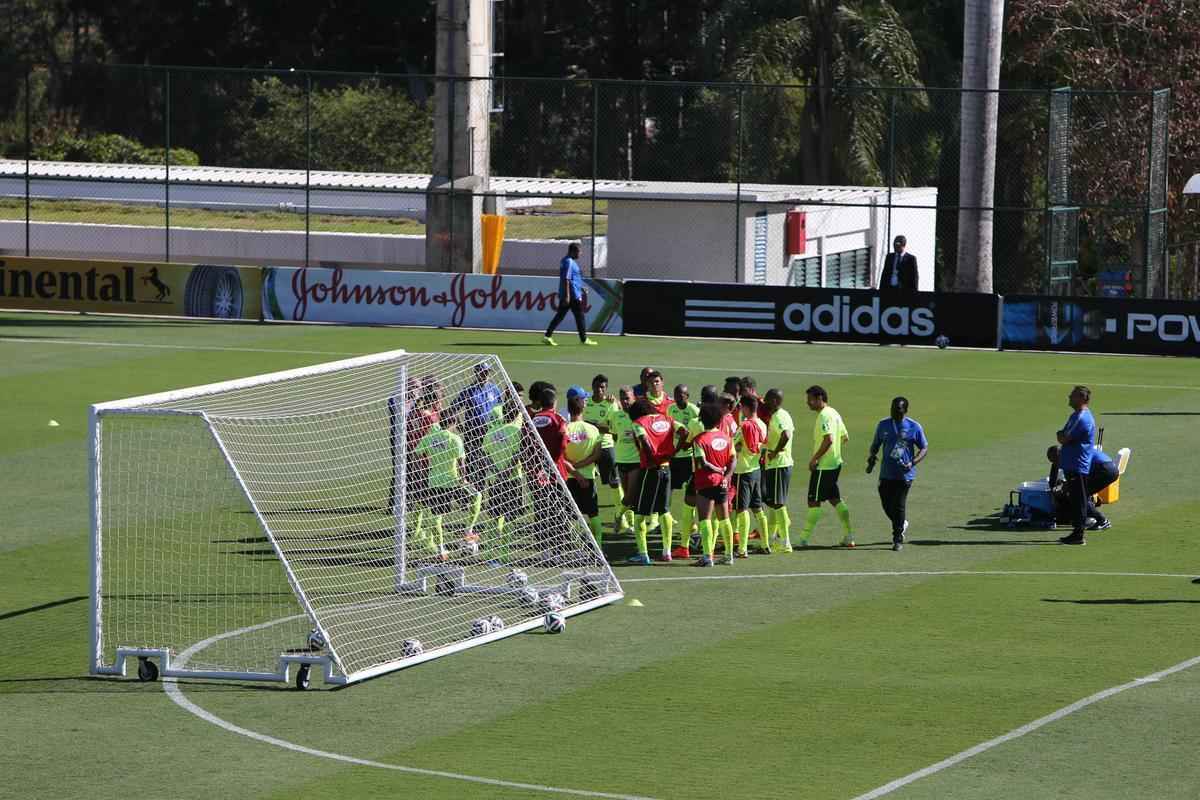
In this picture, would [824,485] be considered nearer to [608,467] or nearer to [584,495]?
[608,467]

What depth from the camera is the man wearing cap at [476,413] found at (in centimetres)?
1941

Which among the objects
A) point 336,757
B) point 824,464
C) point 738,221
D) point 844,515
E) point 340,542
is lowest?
point 336,757

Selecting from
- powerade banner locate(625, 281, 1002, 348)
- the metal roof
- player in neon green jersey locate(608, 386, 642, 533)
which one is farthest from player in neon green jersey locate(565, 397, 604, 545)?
the metal roof

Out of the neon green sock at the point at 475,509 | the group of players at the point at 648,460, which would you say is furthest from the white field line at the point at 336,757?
the group of players at the point at 648,460

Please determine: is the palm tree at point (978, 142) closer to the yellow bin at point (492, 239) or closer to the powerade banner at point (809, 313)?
the powerade banner at point (809, 313)

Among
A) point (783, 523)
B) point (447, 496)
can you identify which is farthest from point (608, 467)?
point (447, 496)

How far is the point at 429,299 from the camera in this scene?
39875 mm

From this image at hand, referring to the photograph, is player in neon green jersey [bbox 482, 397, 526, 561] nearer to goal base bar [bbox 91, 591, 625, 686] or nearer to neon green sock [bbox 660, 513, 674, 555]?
neon green sock [bbox 660, 513, 674, 555]

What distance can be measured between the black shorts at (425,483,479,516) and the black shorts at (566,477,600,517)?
1.23 meters

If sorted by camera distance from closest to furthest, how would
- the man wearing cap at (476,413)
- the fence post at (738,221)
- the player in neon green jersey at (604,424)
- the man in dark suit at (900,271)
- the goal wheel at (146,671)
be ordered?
the goal wheel at (146,671), the man wearing cap at (476,413), the player in neon green jersey at (604,424), the man in dark suit at (900,271), the fence post at (738,221)

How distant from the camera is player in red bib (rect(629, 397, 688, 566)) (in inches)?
768

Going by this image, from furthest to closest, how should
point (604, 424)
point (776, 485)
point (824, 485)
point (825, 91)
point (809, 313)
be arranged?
point (825, 91)
point (809, 313)
point (604, 424)
point (824, 485)
point (776, 485)

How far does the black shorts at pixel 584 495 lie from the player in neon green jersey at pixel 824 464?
7.42 feet

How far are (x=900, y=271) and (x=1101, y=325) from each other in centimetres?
377
